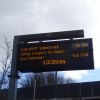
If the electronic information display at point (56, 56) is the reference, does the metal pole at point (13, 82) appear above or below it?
below

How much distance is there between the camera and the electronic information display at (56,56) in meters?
19.1

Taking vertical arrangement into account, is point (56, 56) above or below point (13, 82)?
above

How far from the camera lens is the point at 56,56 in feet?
64.2

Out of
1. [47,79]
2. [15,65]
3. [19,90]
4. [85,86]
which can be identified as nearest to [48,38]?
[15,65]

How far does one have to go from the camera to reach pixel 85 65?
1902 centimetres

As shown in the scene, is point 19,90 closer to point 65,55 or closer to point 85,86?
point 85,86

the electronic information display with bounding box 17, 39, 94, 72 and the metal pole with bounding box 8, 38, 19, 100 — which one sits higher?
the electronic information display with bounding box 17, 39, 94, 72

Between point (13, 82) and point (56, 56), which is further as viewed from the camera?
Answer: point (13, 82)

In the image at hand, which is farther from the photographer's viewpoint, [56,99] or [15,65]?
[56,99]

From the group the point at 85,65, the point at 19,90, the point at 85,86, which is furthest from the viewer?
the point at 19,90

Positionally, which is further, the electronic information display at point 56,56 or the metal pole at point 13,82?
the metal pole at point 13,82

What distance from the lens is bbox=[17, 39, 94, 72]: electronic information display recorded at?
1909 cm

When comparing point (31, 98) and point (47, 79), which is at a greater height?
point (47, 79)

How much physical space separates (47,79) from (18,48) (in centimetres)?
4409
